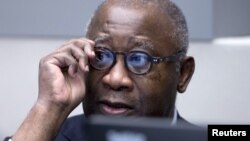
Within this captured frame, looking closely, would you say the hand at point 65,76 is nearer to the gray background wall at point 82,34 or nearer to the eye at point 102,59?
the eye at point 102,59

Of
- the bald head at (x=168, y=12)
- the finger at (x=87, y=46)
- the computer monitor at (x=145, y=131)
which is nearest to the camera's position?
the computer monitor at (x=145, y=131)

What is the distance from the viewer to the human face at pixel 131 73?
1.08 meters

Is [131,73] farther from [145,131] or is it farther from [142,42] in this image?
[145,131]

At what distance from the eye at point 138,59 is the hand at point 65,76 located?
0.11 m

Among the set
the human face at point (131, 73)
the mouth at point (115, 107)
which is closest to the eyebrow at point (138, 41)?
the human face at point (131, 73)

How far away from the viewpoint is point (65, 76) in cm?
122

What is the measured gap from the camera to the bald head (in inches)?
49.5

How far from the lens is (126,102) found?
111cm

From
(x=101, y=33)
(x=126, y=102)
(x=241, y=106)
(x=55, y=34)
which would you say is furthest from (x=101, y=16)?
(x=241, y=106)

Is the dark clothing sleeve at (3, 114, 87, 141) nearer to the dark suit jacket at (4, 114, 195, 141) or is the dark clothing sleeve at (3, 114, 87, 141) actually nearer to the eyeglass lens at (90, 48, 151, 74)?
the dark suit jacket at (4, 114, 195, 141)

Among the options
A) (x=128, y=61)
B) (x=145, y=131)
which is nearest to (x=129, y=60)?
(x=128, y=61)

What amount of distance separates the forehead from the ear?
0.36 feet

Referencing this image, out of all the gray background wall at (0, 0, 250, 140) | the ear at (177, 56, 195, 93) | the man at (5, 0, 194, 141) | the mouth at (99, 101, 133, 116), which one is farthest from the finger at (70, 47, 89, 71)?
the ear at (177, 56, 195, 93)

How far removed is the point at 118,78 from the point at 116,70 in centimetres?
2
